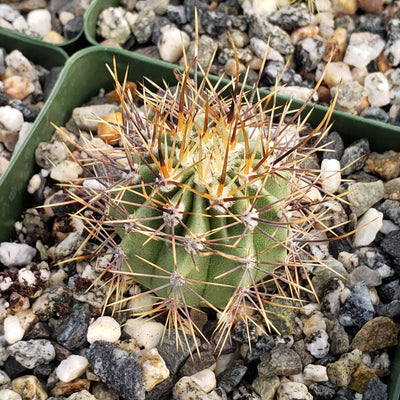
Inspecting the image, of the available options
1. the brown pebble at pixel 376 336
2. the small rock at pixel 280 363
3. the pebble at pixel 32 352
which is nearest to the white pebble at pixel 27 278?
the pebble at pixel 32 352

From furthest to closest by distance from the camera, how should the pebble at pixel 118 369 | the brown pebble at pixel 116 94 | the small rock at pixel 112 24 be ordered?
1. the small rock at pixel 112 24
2. the brown pebble at pixel 116 94
3. the pebble at pixel 118 369

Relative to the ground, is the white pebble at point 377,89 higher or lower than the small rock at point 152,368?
higher

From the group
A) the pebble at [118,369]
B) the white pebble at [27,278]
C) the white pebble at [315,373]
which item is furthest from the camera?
the white pebble at [27,278]

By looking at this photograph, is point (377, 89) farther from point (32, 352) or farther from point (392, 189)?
point (32, 352)

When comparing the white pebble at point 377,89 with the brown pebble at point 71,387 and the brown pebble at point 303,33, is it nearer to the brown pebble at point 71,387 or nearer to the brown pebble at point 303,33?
the brown pebble at point 303,33

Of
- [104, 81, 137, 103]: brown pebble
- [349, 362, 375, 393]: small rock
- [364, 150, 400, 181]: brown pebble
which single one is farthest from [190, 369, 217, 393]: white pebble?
[104, 81, 137, 103]: brown pebble

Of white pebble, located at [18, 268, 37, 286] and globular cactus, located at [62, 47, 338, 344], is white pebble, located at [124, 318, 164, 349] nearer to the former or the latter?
globular cactus, located at [62, 47, 338, 344]
